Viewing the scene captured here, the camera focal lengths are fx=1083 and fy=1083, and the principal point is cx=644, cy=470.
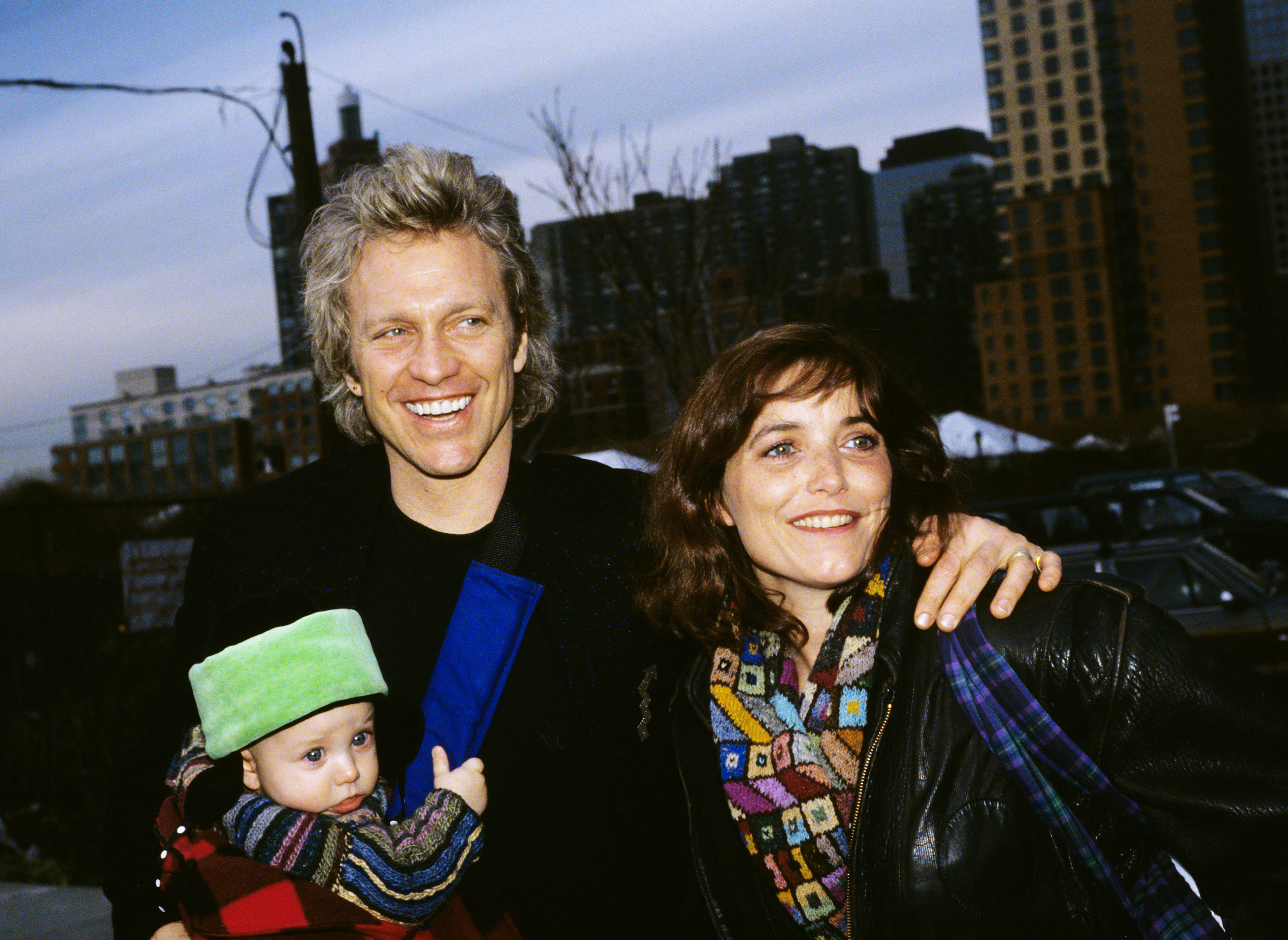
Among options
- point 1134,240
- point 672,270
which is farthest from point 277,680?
point 1134,240

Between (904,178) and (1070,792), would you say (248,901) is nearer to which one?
(1070,792)

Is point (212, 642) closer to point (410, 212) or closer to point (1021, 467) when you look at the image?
point (410, 212)

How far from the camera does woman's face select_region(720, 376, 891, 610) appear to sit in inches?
90.7

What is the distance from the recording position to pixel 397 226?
2.58 m

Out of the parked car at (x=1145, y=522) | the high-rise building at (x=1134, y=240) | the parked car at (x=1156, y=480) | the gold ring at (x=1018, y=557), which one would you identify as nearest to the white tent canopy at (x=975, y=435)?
the parked car at (x=1156, y=480)

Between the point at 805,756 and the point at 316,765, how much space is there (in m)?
1.02

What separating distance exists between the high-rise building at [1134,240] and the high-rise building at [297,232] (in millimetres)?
65051

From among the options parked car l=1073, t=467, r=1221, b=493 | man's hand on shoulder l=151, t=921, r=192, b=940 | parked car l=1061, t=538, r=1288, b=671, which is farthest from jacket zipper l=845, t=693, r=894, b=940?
parked car l=1073, t=467, r=1221, b=493

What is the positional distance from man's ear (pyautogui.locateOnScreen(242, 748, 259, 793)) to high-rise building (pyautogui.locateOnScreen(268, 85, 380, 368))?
1.21m

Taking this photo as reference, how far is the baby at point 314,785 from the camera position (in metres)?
2.11

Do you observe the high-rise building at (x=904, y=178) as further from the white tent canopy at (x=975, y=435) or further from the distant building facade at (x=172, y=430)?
the white tent canopy at (x=975, y=435)

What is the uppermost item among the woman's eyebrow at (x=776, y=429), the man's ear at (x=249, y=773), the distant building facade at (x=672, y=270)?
the distant building facade at (x=672, y=270)

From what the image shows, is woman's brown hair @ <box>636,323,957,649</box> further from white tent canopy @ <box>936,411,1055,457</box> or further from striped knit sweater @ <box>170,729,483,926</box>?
white tent canopy @ <box>936,411,1055,457</box>

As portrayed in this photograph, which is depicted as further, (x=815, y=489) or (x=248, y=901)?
(x=815, y=489)
